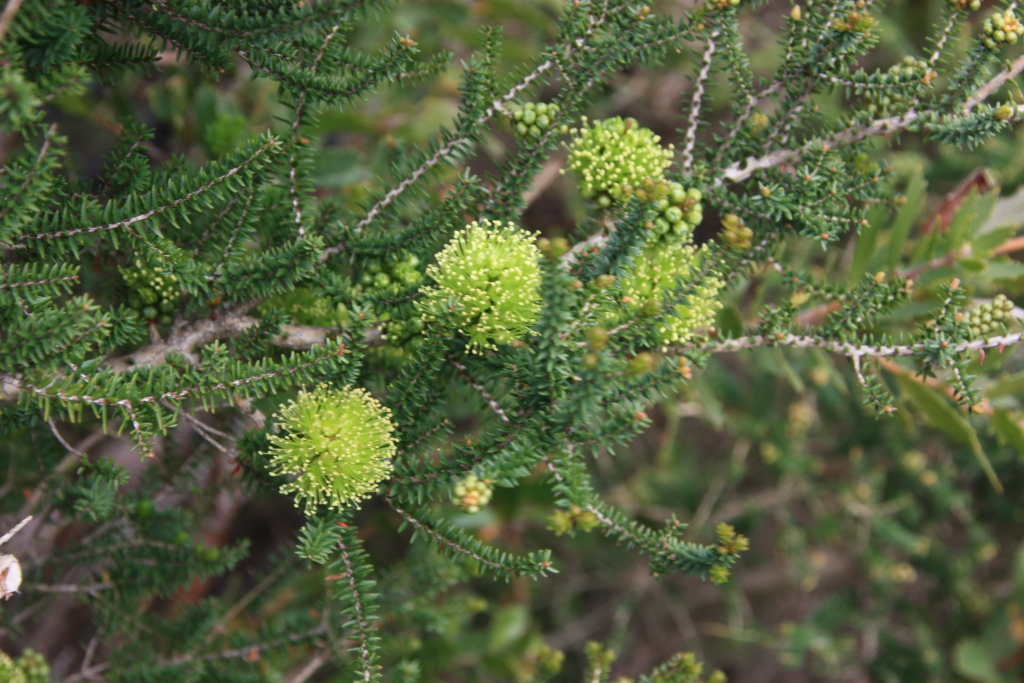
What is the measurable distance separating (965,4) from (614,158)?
541 mm

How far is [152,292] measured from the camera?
1.00 meters

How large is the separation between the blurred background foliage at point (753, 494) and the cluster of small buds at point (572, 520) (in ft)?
1.81

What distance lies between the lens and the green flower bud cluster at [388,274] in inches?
39.0

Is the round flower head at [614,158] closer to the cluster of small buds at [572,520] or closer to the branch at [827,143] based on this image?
the branch at [827,143]

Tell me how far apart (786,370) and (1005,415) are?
40cm

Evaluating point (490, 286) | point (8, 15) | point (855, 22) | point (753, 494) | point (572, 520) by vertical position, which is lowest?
point (753, 494)

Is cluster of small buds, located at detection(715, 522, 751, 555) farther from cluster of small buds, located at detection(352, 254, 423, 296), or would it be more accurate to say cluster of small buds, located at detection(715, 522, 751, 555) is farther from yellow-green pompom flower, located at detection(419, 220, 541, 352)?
cluster of small buds, located at detection(352, 254, 423, 296)

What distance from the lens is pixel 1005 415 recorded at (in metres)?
1.33

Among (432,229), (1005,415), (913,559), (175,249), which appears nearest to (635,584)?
(913,559)

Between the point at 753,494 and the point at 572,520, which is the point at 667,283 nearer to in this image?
the point at 572,520

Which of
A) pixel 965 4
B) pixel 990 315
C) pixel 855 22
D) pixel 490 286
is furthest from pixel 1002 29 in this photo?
pixel 490 286

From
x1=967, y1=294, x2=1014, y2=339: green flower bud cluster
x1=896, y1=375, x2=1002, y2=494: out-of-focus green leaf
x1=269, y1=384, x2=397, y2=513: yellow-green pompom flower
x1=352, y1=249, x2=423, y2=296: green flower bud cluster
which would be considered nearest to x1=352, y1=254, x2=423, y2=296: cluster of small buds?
x1=352, y1=249, x2=423, y2=296: green flower bud cluster

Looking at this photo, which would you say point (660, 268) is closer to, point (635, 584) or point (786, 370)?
point (786, 370)

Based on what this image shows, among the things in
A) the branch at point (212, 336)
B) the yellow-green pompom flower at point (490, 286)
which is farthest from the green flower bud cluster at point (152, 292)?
the yellow-green pompom flower at point (490, 286)
